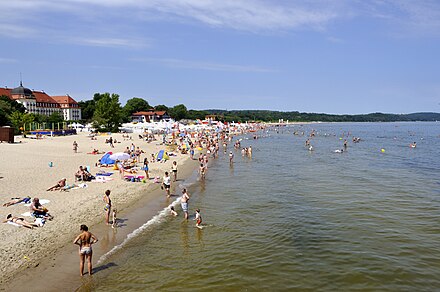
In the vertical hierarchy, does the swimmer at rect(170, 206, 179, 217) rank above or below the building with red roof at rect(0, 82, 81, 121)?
below

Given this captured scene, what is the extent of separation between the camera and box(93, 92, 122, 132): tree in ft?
212

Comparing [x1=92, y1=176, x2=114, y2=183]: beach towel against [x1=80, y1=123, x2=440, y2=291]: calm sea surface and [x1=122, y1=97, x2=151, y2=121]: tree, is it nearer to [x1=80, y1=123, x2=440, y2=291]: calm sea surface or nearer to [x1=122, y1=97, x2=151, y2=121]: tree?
[x1=80, y1=123, x2=440, y2=291]: calm sea surface

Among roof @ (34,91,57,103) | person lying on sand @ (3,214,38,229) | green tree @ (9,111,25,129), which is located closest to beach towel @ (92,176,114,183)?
person lying on sand @ (3,214,38,229)

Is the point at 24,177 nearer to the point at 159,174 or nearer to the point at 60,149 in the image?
the point at 159,174

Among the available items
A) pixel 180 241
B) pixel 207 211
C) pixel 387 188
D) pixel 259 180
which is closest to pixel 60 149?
pixel 259 180

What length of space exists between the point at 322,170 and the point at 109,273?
2211 centimetres

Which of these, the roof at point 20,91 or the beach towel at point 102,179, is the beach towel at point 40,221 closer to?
the beach towel at point 102,179

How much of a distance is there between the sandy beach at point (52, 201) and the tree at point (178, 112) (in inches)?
4315

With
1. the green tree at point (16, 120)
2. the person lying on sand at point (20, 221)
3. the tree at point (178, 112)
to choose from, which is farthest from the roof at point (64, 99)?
the person lying on sand at point (20, 221)

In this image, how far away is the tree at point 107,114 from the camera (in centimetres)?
6462

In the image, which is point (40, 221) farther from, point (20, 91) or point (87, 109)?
point (87, 109)

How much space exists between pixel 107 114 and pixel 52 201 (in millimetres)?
53236

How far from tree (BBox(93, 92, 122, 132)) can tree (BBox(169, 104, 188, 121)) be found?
6832cm

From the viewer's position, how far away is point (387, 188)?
2092 cm
